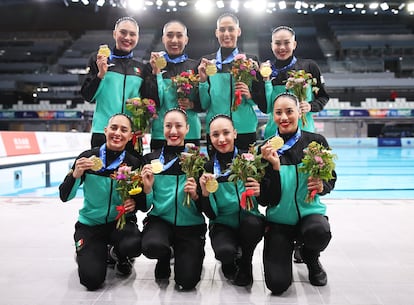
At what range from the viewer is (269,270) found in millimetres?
2598

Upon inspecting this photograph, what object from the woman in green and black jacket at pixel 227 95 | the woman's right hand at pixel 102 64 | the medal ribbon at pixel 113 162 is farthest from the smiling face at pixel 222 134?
the woman's right hand at pixel 102 64

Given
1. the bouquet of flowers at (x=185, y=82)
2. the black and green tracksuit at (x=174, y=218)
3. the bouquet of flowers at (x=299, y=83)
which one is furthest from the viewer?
the bouquet of flowers at (x=185, y=82)

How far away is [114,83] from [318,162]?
73.9 inches

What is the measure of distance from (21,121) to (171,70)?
26140mm

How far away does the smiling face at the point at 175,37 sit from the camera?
3402 millimetres

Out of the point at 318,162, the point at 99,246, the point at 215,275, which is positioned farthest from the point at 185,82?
the point at 215,275

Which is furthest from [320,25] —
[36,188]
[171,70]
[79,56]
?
[171,70]

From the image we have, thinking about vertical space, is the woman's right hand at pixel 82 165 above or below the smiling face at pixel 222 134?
below

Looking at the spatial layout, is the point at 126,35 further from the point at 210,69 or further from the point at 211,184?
the point at 211,184

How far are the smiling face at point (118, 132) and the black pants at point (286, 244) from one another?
50.9 inches

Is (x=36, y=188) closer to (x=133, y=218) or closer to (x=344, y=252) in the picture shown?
(x=133, y=218)

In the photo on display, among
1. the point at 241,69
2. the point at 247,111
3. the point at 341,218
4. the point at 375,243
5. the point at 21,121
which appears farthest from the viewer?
the point at 21,121

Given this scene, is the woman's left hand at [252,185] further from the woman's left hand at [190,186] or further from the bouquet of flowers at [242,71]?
the bouquet of flowers at [242,71]

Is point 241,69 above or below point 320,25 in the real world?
below
